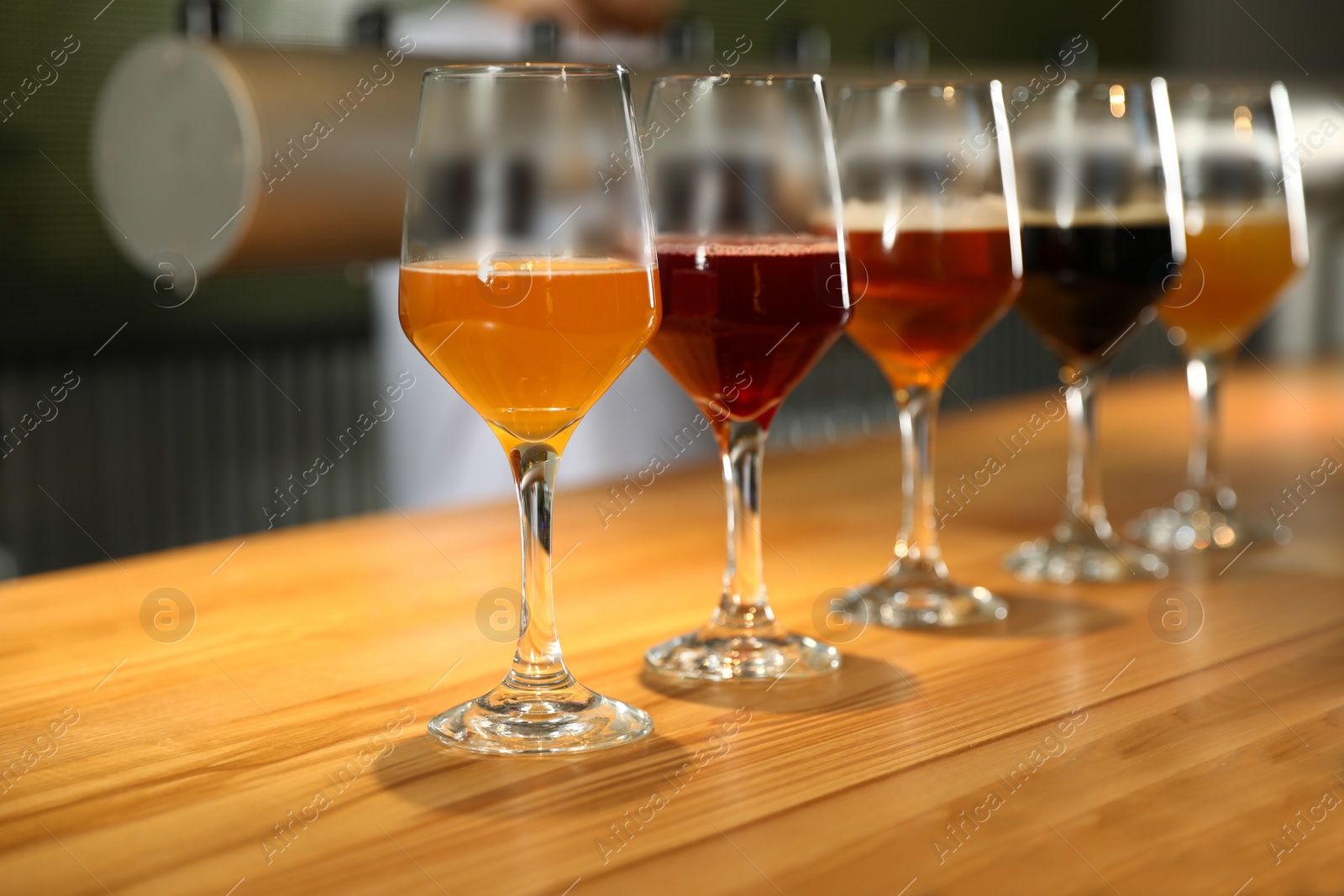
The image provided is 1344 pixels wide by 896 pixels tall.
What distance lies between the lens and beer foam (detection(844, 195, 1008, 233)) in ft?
2.77

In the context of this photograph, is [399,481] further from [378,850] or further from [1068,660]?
[378,850]

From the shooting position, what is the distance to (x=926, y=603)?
0.84 meters

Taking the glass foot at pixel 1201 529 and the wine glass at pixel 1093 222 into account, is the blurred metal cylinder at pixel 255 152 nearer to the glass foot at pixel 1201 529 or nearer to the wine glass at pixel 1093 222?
the wine glass at pixel 1093 222

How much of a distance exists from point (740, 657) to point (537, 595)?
0.46ft

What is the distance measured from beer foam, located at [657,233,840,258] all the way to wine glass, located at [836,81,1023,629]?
0.38ft

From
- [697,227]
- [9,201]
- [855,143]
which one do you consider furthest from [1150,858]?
[9,201]

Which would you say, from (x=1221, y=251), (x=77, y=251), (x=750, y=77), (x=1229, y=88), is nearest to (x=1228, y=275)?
→ (x=1221, y=251)

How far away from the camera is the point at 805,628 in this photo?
0.82 metres

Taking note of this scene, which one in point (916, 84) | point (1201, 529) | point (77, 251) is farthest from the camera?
point (77, 251)

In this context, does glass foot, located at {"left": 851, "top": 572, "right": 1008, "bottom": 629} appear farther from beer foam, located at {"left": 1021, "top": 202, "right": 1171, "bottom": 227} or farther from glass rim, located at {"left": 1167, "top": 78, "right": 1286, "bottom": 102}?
glass rim, located at {"left": 1167, "top": 78, "right": 1286, "bottom": 102}

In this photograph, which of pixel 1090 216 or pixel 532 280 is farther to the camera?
pixel 1090 216

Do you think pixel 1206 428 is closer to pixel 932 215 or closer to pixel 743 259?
pixel 932 215

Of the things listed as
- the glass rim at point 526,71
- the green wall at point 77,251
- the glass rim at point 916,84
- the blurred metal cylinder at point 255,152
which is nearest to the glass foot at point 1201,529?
the glass rim at point 916,84

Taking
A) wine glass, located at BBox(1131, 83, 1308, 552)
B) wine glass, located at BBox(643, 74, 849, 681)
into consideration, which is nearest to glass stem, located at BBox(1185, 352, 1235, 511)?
wine glass, located at BBox(1131, 83, 1308, 552)
